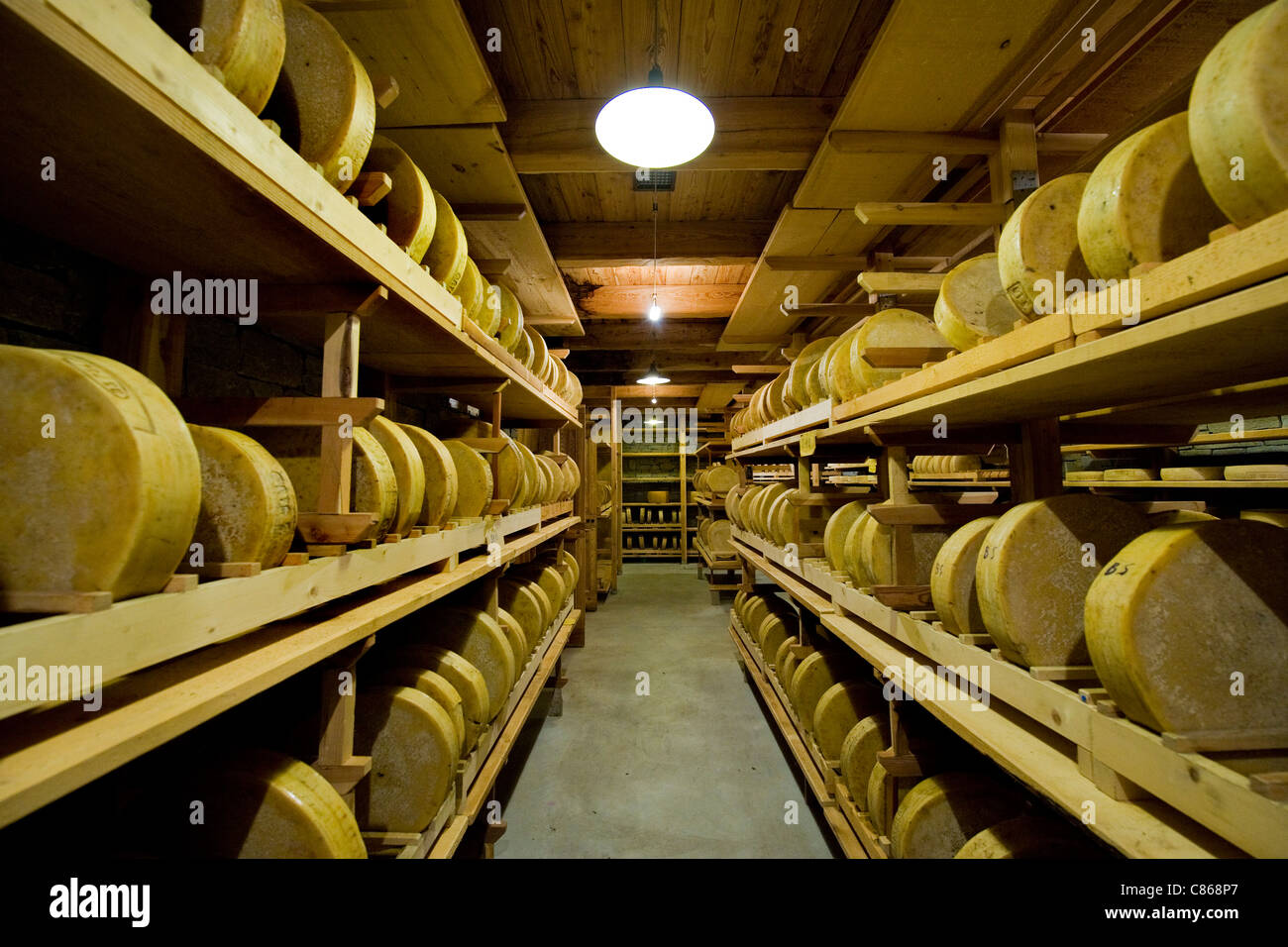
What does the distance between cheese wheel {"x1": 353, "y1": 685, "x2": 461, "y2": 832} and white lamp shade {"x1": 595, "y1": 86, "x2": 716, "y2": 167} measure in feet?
6.72

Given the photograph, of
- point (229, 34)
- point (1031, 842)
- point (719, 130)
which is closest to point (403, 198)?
point (229, 34)

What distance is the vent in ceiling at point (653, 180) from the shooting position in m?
3.21

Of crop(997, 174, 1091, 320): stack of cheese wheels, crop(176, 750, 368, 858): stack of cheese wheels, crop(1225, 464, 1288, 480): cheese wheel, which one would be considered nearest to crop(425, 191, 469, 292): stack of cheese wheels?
crop(176, 750, 368, 858): stack of cheese wheels

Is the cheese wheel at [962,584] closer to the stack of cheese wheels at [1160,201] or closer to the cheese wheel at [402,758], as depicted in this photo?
the stack of cheese wheels at [1160,201]

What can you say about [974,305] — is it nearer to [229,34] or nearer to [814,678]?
[229,34]

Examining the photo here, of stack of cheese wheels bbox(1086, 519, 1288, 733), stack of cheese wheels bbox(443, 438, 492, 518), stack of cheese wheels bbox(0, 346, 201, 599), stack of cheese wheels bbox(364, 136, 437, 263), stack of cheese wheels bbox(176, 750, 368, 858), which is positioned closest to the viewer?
stack of cheese wheels bbox(0, 346, 201, 599)

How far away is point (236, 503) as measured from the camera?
3.44 ft

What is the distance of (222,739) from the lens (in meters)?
1.61

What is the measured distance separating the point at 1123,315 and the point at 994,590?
63 centimetres

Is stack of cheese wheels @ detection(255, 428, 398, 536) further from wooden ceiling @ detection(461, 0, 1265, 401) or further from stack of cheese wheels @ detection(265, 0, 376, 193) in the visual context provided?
wooden ceiling @ detection(461, 0, 1265, 401)

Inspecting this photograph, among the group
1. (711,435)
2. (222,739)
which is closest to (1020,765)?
(222,739)

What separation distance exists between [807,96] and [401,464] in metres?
2.40

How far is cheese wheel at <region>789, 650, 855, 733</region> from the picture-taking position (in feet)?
9.61

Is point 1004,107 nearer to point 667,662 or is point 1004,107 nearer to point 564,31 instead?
point 564,31
